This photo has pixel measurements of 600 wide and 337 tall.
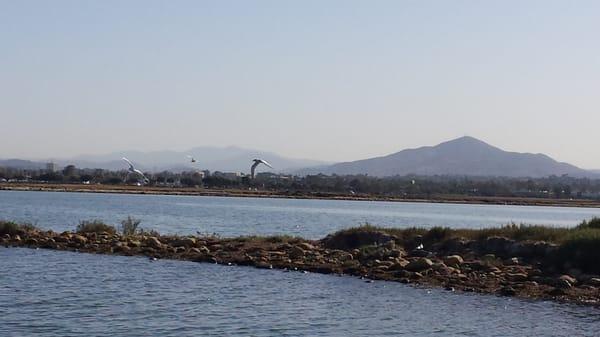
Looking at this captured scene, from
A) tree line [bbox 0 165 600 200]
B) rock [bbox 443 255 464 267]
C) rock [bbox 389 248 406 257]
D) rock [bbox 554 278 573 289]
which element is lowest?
rock [bbox 554 278 573 289]

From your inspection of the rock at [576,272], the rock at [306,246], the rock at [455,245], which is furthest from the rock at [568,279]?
the rock at [306,246]

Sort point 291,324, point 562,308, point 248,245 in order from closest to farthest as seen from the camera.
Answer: point 291,324 < point 562,308 < point 248,245

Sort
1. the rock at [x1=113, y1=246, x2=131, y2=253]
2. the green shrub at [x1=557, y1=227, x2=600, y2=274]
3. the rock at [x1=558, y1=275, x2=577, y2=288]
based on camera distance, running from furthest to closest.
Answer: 1. the rock at [x1=113, y1=246, x2=131, y2=253]
2. the green shrub at [x1=557, y1=227, x2=600, y2=274]
3. the rock at [x1=558, y1=275, x2=577, y2=288]

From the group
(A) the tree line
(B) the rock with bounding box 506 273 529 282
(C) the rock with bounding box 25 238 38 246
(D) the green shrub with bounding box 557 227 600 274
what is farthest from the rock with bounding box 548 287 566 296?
(A) the tree line

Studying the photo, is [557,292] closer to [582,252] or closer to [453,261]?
[582,252]

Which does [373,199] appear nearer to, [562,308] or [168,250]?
[168,250]

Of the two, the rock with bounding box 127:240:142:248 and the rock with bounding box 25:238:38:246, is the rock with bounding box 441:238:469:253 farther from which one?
the rock with bounding box 25:238:38:246

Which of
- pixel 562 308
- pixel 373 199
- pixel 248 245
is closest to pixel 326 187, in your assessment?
pixel 373 199

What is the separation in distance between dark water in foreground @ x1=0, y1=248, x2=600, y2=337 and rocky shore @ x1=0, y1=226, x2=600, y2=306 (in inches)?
59.6

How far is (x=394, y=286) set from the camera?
26.6 meters

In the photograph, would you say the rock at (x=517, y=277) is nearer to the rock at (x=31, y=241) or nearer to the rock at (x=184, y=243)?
the rock at (x=184, y=243)

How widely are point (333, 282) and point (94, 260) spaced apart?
900 centimetres

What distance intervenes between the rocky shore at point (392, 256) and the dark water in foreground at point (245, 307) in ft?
4.96

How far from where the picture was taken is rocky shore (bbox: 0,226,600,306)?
1050 inches
